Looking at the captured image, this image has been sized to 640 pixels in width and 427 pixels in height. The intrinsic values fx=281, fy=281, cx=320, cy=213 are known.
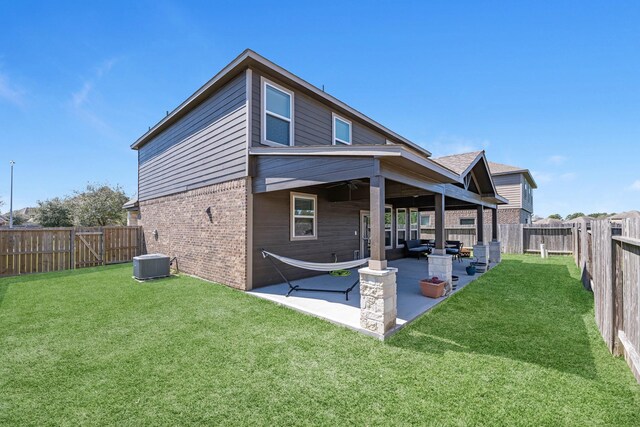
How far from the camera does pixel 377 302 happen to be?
418 centimetres

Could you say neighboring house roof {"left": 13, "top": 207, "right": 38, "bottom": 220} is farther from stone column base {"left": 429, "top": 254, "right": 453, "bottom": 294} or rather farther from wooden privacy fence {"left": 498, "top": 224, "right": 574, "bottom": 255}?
wooden privacy fence {"left": 498, "top": 224, "right": 574, "bottom": 255}

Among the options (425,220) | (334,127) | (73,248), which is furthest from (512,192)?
(73,248)

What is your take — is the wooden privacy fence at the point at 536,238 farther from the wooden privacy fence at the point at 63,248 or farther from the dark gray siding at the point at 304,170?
the wooden privacy fence at the point at 63,248

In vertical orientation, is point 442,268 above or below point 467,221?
below

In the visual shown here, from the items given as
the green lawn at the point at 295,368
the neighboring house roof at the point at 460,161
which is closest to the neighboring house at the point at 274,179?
the neighboring house roof at the point at 460,161

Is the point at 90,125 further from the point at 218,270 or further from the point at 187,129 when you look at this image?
the point at 218,270

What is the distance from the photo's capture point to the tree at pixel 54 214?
2447 centimetres

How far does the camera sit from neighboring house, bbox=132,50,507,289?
528 centimetres

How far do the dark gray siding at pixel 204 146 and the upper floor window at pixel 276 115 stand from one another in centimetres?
52

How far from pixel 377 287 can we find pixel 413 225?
1066 centimetres

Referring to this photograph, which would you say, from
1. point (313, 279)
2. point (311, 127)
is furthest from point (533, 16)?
point (313, 279)

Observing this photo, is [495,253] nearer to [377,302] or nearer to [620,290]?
[620,290]

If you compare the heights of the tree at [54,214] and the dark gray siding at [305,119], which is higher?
the dark gray siding at [305,119]

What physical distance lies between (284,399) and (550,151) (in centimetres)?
2215
